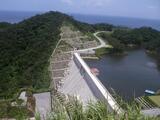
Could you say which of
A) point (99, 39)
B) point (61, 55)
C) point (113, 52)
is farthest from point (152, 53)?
point (61, 55)

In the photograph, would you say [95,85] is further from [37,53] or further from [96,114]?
[37,53]

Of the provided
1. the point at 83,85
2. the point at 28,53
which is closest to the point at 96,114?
the point at 83,85

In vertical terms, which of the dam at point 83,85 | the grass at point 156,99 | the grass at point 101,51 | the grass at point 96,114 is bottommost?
the grass at point 101,51

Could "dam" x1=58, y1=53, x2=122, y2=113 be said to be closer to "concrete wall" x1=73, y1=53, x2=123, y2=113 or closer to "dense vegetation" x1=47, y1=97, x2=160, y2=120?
"concrete wall" x1=73, y1=53, x2=123, y2=113

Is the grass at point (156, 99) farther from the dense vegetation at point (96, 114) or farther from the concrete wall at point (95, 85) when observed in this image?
the dense vegetation at point (96, 114)

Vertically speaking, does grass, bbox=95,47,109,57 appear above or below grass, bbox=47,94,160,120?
below

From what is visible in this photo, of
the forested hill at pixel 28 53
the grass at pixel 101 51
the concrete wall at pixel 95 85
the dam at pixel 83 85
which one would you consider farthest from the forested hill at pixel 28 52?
the grass at pixel 101 51

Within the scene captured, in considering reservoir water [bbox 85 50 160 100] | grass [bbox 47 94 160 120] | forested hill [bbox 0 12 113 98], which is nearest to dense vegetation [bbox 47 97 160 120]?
grass [bbox 47 94 160 120]
